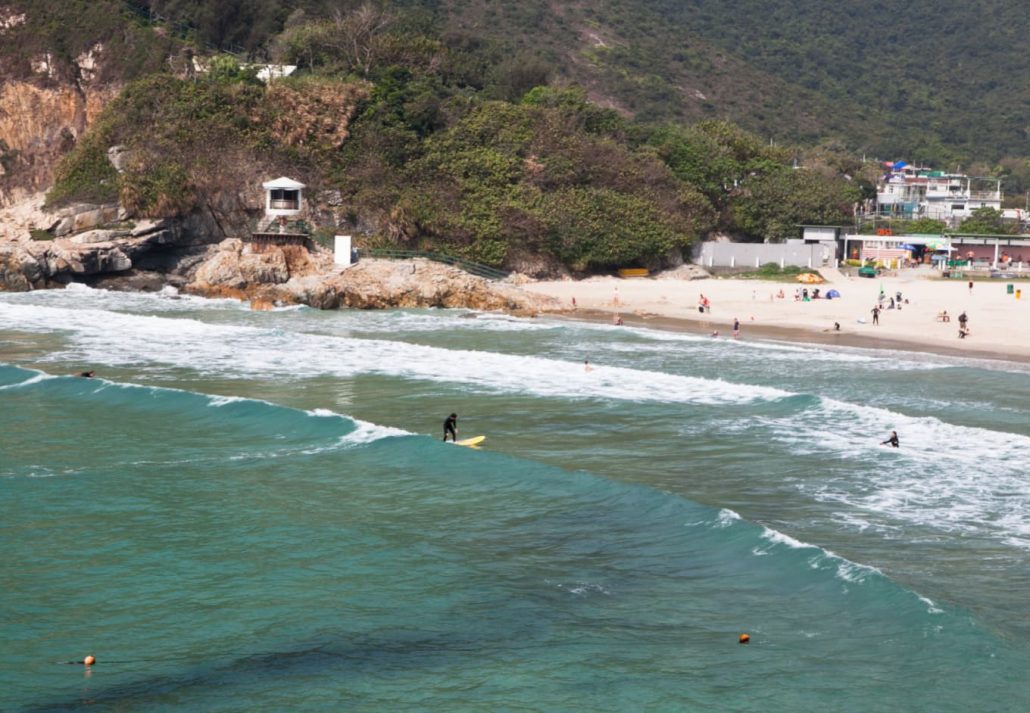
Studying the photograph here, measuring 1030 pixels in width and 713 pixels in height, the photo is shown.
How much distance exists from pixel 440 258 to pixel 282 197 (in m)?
8.59

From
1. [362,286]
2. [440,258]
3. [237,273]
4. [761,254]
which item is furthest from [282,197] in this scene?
[761,254]

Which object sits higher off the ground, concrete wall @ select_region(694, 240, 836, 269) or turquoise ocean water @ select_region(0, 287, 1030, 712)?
concrete wall @ select_region(694, 240, 836, 269)

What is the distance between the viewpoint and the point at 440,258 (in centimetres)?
5688

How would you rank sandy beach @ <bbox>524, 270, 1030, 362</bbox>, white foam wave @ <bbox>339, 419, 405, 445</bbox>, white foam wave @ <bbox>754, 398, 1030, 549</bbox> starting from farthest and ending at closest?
sandy beach @ <bbox>524, 270, 1030, 362</bbox> < white foam wave @ <bbox>339, 419, 405, 445</bbox> < white foam wave @ <bbox>754, 398, 1030, 549</bbox>

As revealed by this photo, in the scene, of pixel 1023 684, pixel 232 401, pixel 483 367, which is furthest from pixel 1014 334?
pixel 1023 684

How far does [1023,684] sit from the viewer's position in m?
12.7

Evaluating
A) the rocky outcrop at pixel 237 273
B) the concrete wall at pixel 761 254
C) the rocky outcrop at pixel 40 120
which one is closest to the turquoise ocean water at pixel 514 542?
the rocky outcrop at pixel 237 273

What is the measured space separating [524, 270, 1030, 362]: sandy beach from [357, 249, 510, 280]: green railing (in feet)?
7.40

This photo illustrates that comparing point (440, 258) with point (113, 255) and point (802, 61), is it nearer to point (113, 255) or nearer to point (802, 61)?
point (113, 255)

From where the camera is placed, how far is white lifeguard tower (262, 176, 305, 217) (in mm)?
57844

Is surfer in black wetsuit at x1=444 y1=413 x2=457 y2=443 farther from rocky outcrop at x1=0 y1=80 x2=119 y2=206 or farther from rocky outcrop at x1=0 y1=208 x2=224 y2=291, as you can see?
rocky outcrop at x1=0 y1=80 x2=119 y2=206

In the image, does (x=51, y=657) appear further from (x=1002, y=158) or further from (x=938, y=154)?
(x=1002, y=158)

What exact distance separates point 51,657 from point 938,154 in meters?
128

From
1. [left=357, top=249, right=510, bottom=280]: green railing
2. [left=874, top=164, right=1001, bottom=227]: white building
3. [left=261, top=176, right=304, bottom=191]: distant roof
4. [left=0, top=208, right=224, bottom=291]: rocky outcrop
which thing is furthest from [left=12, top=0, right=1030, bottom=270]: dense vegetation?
[left=874, top=164, right=1001, bottom=227]: white building
